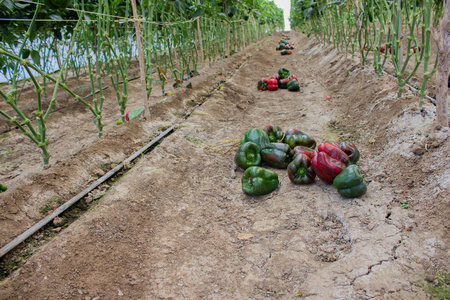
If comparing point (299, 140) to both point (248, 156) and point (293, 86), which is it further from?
point (293, 86)

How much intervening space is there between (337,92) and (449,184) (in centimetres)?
438

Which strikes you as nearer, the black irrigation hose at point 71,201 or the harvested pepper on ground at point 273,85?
the black irrigation hose at point 71,201

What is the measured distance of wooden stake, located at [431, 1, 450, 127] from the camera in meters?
2.79

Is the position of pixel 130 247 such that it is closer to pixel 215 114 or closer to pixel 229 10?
pixel 215 114

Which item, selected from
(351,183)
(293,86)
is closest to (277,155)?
(351,183)

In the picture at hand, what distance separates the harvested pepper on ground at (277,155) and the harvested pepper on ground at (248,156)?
0.09 metres

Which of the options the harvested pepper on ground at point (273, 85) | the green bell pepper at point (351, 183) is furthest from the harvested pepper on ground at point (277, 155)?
the harvested pepper on ground at point (273, 85)

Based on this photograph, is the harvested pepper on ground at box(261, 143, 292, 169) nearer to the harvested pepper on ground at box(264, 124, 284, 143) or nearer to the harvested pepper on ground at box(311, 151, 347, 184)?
the harvested pepper on ground at box(264, 124, 284, 143)

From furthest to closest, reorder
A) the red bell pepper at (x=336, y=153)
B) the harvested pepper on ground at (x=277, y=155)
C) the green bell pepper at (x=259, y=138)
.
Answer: the green bell pepper at (x=259, y=138), the harvested pepper on ground at (x=277, y=155), the red bell pepper at (x=336, y=153)

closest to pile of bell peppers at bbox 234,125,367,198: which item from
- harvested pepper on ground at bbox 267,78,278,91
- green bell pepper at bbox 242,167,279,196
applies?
green bell pepper at bbox 242,167,279,196

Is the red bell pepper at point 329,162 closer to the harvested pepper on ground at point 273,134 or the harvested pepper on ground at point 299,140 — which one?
the harvested pepper on ground at point 299,140

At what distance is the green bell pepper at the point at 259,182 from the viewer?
9.93ft

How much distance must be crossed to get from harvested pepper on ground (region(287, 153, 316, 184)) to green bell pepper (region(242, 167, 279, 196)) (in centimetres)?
21

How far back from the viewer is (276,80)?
294 inches
